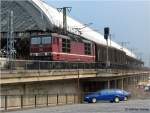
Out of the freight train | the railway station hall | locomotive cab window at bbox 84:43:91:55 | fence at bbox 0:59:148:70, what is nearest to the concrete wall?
the railway station hall

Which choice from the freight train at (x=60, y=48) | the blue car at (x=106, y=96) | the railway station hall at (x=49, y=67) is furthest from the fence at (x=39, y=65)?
the blue car at (x=106, y=96)

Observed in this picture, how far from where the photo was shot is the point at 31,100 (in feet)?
127

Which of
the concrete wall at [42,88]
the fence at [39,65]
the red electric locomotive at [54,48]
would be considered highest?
the red electric locomotive at [54,48]

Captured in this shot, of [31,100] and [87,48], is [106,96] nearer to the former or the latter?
[87,48]

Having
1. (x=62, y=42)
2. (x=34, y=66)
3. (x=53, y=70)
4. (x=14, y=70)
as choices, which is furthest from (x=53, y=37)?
A: (x=14, y=70)

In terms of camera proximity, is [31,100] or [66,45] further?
[66,45]

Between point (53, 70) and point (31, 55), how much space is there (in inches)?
289

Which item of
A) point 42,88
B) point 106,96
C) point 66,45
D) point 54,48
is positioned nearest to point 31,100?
point 42,88

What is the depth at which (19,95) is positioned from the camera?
3625 centimetres

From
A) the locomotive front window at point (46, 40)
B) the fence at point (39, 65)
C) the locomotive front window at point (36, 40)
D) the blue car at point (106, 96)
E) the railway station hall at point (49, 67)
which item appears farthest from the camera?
the blue car at point (106, 96)

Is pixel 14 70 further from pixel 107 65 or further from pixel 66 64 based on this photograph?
pixel 107 65

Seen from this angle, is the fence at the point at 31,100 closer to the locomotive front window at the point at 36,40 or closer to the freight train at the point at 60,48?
the freight train at the point at 60,48

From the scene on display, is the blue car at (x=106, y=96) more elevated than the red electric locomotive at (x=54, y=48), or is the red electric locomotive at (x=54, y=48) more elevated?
the red electric locomotive at (x=54, y=48)

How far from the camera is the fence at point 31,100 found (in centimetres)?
3357
